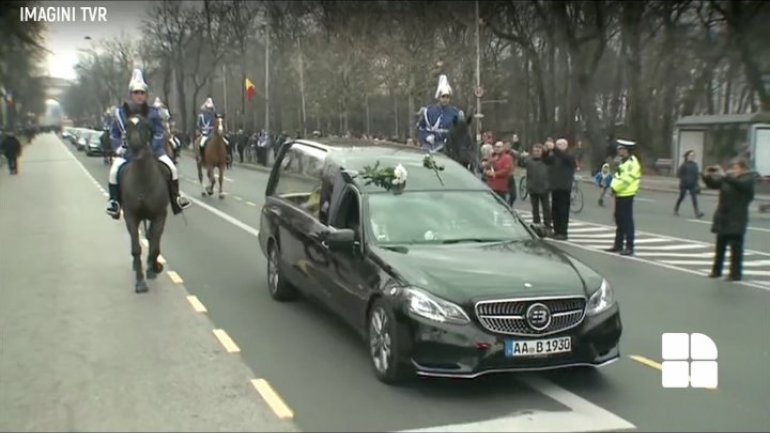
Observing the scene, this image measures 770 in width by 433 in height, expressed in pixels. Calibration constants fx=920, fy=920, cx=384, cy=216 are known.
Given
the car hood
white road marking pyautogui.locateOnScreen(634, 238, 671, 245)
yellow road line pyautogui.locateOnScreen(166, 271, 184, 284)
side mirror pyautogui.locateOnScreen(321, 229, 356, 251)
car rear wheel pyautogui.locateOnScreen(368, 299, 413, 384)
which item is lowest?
white road marking pyautogui.locateOnScreen(634, 238, 671, 245)

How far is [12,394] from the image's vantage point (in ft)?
22.9

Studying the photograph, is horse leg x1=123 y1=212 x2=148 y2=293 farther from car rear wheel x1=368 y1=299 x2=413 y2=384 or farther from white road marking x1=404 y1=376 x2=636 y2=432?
white road marking x1=404 y1=376 x2=636 y2=432

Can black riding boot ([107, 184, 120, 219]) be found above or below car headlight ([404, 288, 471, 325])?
above

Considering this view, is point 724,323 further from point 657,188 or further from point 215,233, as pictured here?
point 657,188

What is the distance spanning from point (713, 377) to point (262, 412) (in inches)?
144

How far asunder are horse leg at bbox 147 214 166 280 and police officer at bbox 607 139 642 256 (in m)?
7.63

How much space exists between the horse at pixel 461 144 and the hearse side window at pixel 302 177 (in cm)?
490

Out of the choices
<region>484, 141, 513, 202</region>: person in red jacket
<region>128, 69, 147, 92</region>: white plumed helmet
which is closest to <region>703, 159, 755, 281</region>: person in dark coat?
<region>484, 141, 513, 202</region>: person in red jacket

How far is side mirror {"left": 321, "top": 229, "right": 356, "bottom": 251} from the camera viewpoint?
25.4 feet

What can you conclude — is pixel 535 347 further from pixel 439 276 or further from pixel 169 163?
pixel 169 163

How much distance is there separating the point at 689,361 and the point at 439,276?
2.87 meters

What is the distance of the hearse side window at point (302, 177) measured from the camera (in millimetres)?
9680

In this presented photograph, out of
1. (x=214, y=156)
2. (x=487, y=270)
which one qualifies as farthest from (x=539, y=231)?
(x=214, y=156)

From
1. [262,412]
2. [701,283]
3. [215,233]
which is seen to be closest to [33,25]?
[215,233]
